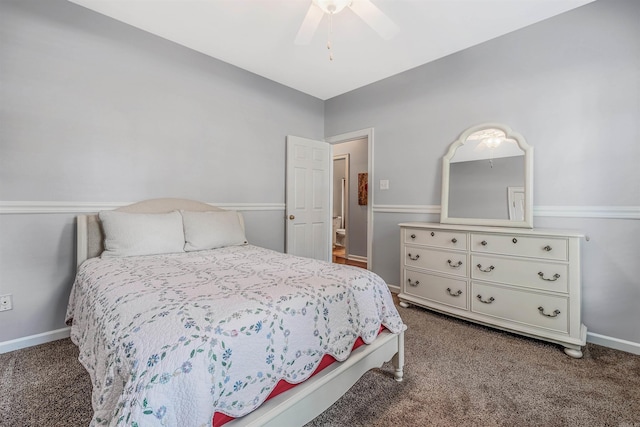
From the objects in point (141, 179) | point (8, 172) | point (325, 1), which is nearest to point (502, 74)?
point (325, 1)

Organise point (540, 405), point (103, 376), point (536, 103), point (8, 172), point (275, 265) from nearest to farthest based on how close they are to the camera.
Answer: point (103, 376) < point (540, 405) < point (275, 265) < point (8, 172) < point (536, 103)

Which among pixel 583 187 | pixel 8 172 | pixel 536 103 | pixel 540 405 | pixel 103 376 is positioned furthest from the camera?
pixel 536 103

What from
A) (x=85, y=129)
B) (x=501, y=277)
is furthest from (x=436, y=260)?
(x=85, y=129)

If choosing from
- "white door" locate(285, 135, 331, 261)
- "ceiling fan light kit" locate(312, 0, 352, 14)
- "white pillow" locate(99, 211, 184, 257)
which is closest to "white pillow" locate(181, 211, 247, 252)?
"white pillow" locate(99, 211, 184, 257)

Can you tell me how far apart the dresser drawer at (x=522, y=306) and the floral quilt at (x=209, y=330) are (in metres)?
1.16

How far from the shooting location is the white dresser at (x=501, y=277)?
6.48ft

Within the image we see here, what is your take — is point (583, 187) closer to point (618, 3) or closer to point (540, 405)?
point (618, 3)

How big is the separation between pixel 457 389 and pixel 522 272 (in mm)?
1088

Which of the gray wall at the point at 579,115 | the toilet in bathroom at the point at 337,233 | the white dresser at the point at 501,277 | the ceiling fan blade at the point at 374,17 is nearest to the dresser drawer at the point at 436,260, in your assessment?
the white dresser at the point at 501,277

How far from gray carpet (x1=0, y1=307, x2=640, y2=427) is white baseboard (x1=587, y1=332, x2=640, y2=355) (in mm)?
61

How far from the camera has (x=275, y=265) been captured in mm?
1767

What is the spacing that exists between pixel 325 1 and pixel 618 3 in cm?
214

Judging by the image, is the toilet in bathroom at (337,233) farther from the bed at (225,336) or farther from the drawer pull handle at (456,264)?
the bed at (225,336)

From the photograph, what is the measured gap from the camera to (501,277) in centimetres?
225
